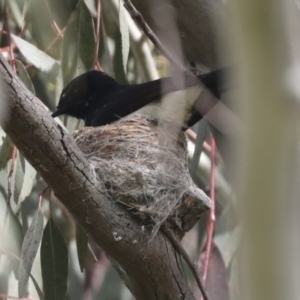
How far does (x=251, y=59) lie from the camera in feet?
1.75

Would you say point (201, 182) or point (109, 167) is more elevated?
point (109, 167)

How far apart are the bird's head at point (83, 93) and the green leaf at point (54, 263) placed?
2.28 ft

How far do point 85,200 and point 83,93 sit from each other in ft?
4.74

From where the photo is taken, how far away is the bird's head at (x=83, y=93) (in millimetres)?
2684

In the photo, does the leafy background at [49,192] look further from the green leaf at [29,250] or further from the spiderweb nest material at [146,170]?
the spiderweb nest material at [146,170]

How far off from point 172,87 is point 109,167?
1.60ft

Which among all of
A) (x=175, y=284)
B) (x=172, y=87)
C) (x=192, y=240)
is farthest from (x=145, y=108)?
(x=192, y=240)

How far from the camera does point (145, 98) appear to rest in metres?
2.35

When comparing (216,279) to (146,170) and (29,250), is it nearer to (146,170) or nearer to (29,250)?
(146,170)

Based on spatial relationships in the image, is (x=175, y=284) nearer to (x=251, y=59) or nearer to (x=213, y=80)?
(x=213, y=80)

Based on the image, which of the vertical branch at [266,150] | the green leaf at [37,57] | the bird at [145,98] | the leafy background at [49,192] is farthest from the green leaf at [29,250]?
the vertical branch at [266,150]

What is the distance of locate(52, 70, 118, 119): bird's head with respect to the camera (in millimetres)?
2684

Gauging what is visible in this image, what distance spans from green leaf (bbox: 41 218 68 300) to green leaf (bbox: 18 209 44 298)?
0.10 meters

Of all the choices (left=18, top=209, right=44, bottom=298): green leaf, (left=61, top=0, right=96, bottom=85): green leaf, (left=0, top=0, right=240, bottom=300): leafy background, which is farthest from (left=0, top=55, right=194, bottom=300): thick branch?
(left=61, top=0, right=96, bottom=85): green leaf
